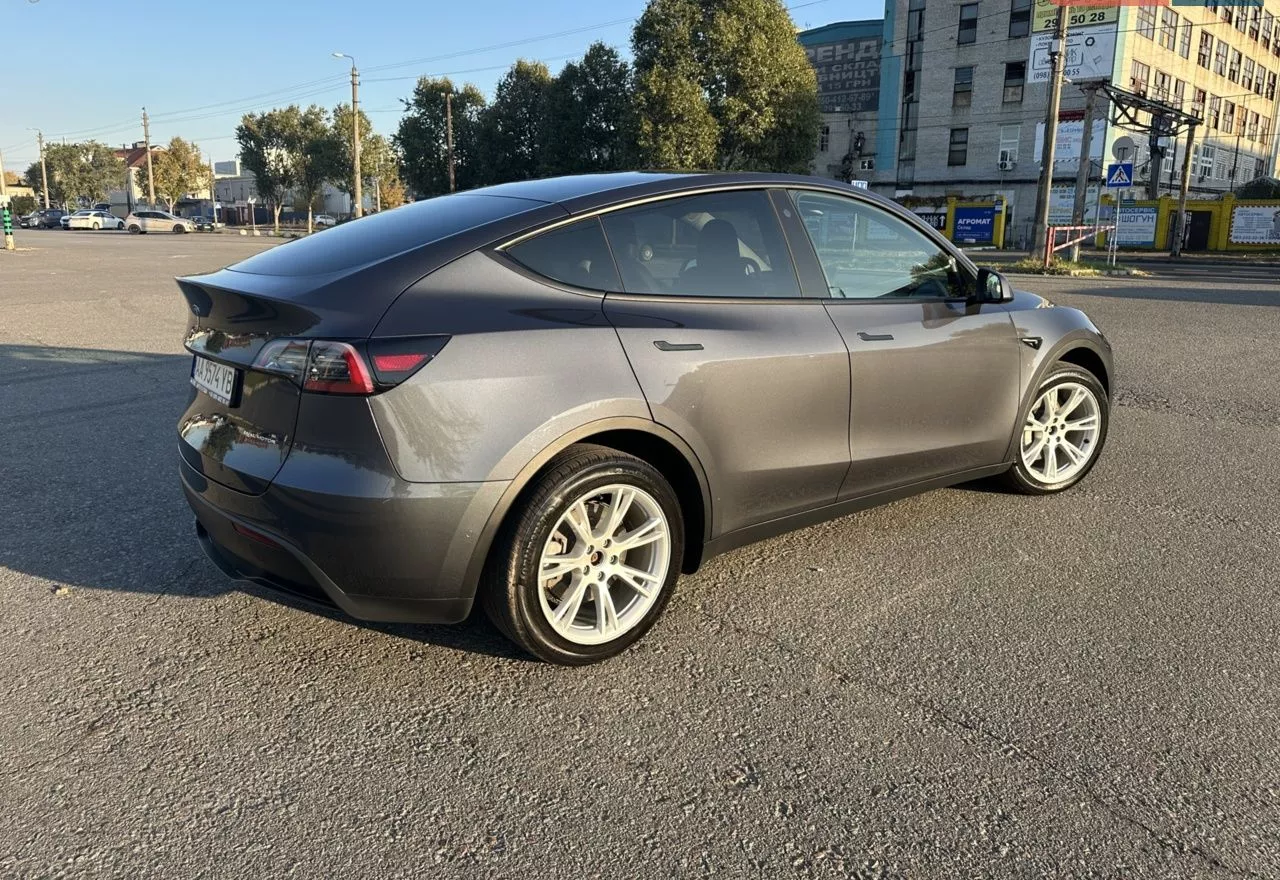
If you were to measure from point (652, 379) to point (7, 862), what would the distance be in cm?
209

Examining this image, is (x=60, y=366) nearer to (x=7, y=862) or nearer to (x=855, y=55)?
(x=7, y=862)

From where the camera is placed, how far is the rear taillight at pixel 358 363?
2.58 meters

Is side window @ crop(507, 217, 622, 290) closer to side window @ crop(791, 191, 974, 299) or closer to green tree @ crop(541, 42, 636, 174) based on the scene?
side window @ crop(791, 191, 974, 299)

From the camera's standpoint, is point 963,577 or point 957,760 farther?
point 963,577

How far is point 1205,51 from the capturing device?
51688mm

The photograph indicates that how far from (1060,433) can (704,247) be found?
243cm

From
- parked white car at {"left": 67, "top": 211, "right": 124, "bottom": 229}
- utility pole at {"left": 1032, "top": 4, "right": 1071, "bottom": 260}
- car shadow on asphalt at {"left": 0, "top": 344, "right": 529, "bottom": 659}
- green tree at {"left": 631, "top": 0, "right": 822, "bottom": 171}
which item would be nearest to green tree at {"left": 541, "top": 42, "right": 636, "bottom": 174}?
green tree at {"left": 631, "top": 0, "right": 822, "bottom": 171}

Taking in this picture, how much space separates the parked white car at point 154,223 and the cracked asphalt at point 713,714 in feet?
191

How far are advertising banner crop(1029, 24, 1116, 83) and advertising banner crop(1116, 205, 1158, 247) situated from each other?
1050 cm

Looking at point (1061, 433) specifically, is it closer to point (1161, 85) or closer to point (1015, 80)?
point (1015, 80)

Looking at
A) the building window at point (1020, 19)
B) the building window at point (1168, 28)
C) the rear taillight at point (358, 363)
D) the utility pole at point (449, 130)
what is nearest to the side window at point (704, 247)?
the rear taillight at point (358, 363)

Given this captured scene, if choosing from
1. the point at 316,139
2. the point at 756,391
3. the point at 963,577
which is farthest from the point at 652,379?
the point at 316,139

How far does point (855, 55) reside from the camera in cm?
5534

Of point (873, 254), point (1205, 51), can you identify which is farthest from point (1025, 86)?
point (873, 254)
